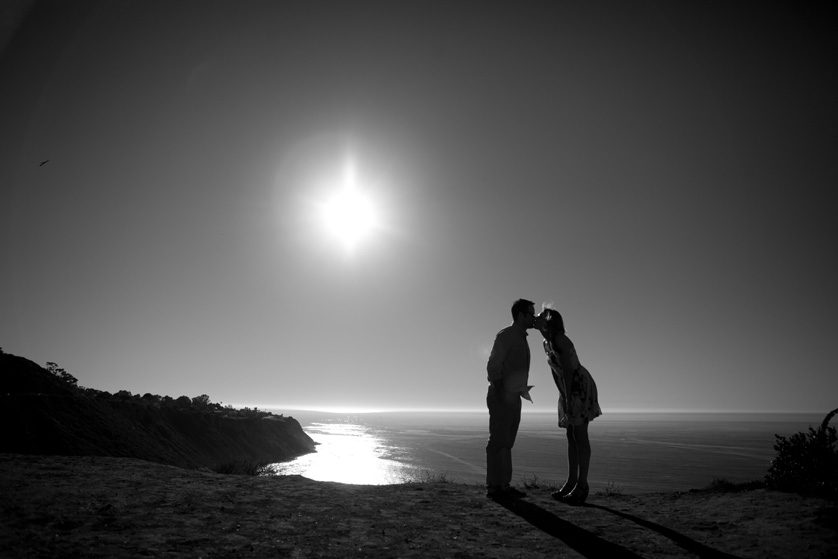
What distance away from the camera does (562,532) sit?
4.13m

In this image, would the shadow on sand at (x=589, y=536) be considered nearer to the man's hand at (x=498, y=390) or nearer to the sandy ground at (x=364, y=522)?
the sandy ground at (x=364, y=522)

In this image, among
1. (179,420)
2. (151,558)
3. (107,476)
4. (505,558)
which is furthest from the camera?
(179,420)

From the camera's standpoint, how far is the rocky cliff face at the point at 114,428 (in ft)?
56.5

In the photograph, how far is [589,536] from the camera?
399cm

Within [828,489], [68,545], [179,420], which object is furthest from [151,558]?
[179,420]

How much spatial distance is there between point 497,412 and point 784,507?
123 inches

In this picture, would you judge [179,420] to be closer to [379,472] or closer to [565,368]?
[379,472]

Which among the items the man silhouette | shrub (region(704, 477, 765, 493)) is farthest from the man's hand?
shrub (region(704, 477, 765, 493))

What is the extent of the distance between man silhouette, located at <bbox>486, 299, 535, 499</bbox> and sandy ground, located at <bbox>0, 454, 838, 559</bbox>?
482 millimetres

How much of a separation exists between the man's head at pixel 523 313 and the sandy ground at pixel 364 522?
2.31 meters

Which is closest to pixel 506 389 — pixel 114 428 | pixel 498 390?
pixel 498 390

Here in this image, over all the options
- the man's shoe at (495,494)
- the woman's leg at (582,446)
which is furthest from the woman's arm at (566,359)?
the man's shoe at (495,494)

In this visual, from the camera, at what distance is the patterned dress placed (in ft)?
19.0

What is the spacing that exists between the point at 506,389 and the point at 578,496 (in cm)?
156
